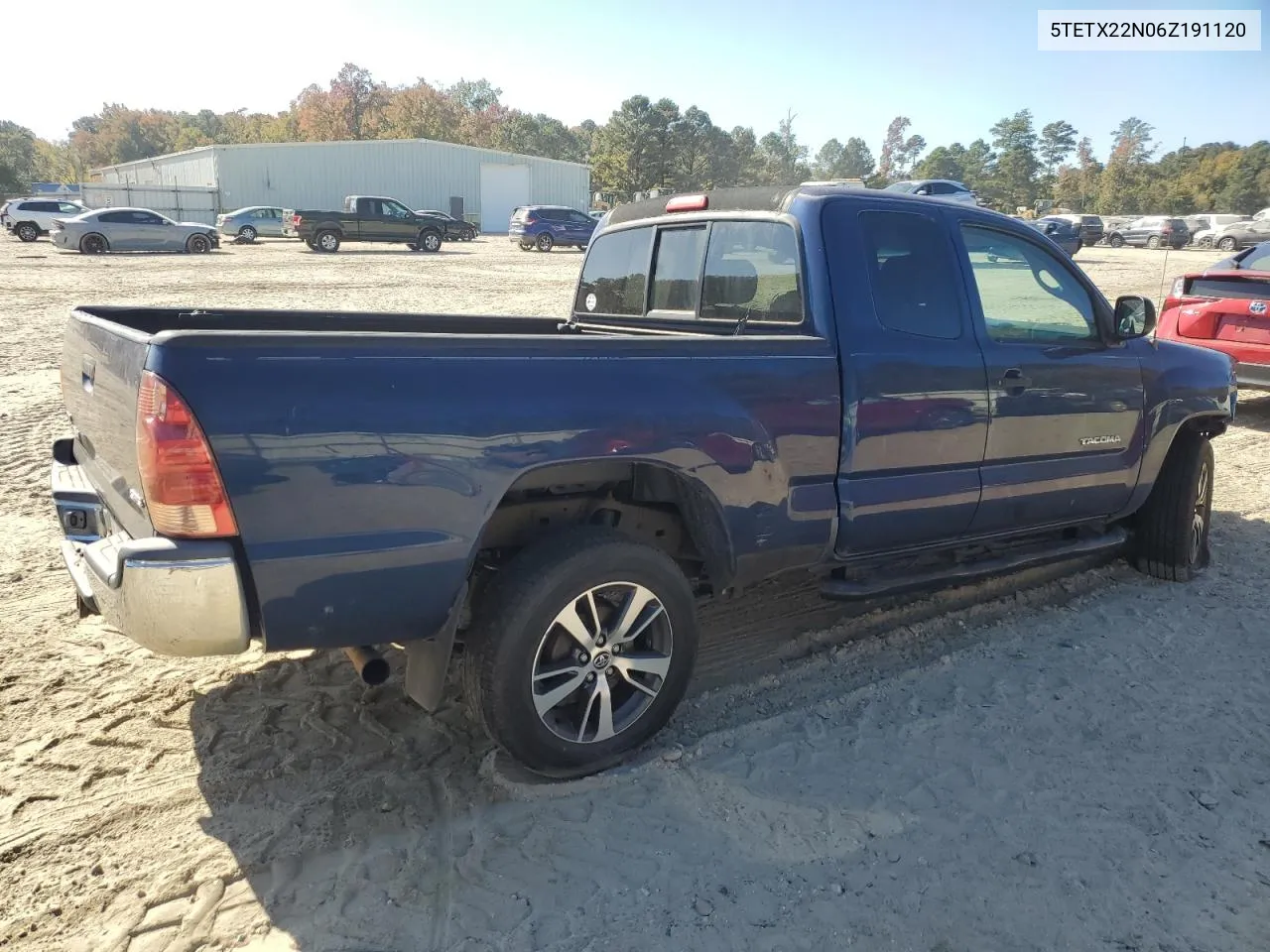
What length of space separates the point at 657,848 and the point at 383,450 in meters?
1.49

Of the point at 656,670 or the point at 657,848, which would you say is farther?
the point at 656,670

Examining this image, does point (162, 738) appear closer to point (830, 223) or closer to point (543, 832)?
point (543, 832)

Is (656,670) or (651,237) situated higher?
(651,237)

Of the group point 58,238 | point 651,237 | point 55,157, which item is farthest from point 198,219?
point 55,157

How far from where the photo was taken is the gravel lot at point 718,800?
97.7 inches

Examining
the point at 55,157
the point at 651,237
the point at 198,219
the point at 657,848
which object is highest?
the point at 55,157

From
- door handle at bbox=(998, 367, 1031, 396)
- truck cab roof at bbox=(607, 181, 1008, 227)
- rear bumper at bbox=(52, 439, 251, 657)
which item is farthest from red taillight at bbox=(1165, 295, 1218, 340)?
rear bumper at bbox=(52, 439, 251, 657)

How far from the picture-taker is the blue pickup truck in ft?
7.91

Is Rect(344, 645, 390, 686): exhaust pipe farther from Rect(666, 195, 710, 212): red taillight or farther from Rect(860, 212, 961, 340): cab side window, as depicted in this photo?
Rect(666, 195, 710, 212): red taillight

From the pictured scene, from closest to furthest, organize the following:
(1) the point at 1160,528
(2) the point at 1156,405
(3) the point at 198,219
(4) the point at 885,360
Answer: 1. (4) the point at 885,360
2. (2) the point at 1156,405
3. (1) the point at 1160,528
4. (3) the point at 198,219

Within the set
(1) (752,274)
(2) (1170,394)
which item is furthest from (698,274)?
(2) (1170,394)

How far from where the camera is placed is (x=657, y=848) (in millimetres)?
2781

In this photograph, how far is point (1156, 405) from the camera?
457 centimetres

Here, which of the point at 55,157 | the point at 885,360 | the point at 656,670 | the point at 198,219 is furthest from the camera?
the point at 55,157
